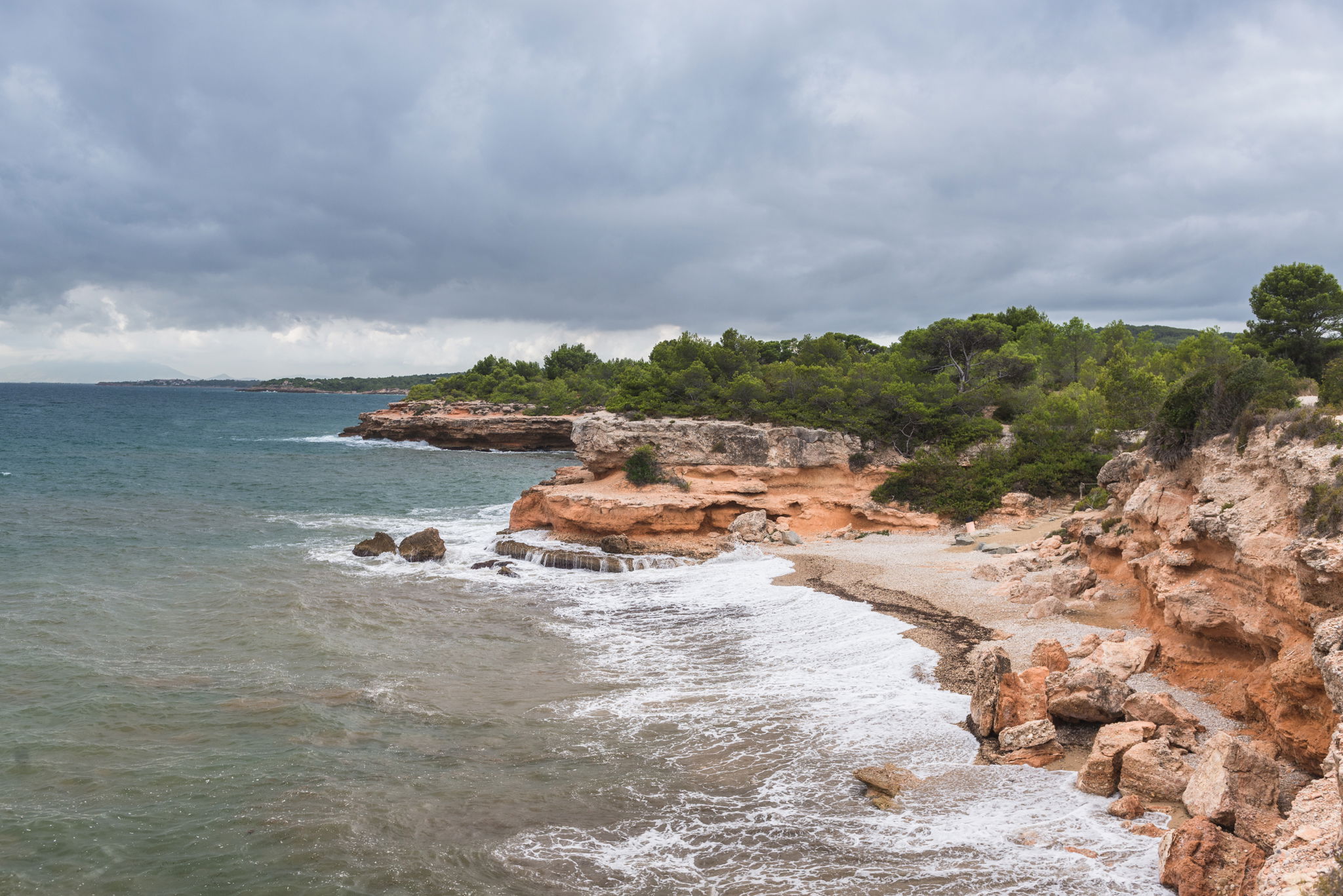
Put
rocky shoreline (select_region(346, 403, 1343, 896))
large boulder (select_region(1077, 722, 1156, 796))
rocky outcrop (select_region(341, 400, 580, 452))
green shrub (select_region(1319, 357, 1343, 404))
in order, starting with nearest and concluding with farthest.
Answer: rocky shoreline (select_region(346, 403, 1343, 896)) → large boulder (select_region(1077, 722, 1156, 796)) → green shrub (select_region(1319, 357, 1343, 404)) → rocky outcrop (select_region(341, 400, 580, 452))

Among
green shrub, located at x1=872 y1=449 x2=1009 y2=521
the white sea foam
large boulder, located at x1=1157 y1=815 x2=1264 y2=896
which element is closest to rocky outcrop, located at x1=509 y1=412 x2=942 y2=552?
green shrub, located at x1=872 y1=449 x2=1009 y2=521

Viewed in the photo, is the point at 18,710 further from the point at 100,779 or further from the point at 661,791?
the point at 661,791

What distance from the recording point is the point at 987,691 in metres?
10.3

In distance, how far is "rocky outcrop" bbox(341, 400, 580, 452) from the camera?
6744cm

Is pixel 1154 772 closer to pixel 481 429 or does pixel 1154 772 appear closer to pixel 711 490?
pixel 711 490

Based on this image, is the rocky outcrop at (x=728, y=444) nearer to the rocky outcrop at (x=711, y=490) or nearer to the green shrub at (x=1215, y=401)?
the rocky outcrop at (x=711, y=490)

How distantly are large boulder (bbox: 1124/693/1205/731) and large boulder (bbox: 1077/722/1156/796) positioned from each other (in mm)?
390

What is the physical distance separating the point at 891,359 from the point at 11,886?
3692 cm

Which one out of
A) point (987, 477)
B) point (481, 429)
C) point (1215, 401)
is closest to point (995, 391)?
point (987, 477)

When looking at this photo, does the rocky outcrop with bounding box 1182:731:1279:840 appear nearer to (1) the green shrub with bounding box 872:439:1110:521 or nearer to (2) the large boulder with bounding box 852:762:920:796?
(2) the large boulder with bounding box 852:762:920:796

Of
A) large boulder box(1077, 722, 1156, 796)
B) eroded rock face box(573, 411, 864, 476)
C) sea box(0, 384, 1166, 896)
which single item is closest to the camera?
sea box(0, 384, 1166, 896)

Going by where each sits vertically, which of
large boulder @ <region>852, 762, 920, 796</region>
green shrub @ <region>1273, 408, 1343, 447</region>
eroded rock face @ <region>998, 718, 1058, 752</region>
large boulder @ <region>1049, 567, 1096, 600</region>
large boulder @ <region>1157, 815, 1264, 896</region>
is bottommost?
large boulder @ <region>852, 762, 920, 796</region>

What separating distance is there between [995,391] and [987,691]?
2649 cm

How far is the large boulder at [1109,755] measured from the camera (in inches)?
325
